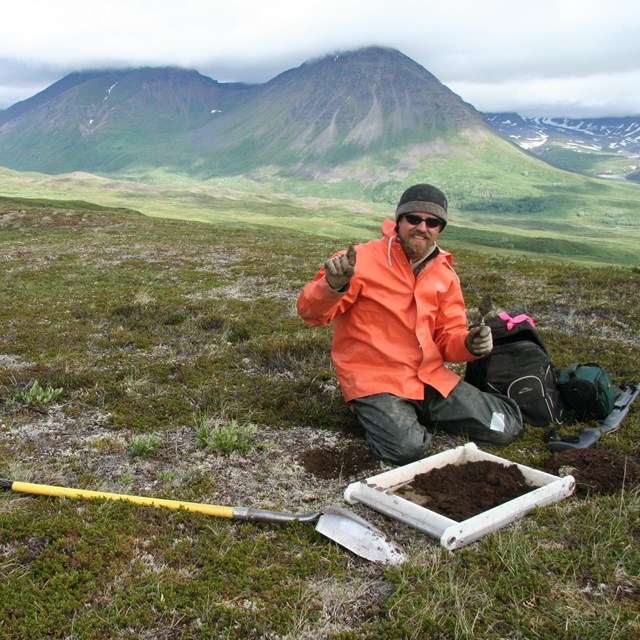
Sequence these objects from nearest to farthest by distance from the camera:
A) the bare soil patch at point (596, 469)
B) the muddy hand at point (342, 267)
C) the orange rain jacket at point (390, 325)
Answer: the bare soil patch at point (596, 469) → the muddy hand at point (342, 267) → the orange rain jacket at point (390, 325)

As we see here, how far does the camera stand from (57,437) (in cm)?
760

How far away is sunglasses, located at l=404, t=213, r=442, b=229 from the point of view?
7.50m

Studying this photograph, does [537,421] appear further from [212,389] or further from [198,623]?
[198,623]

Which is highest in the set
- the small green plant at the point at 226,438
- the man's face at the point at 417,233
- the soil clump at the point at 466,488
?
the man's face at the point at 417,233

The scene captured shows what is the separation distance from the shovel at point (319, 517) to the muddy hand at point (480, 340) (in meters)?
2.80

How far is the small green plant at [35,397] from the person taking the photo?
28.3 feet

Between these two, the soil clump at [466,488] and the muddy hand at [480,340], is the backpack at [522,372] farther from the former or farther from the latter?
the soil clump at [466,488]

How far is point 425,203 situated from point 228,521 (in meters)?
4.28

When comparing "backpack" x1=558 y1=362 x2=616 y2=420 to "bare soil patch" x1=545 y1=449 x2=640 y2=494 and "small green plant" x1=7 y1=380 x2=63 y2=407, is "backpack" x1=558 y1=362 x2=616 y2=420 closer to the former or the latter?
"bare soil patch" x1=545 y1=449 x2=640 y2=494

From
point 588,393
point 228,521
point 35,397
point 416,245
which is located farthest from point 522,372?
point 35,397

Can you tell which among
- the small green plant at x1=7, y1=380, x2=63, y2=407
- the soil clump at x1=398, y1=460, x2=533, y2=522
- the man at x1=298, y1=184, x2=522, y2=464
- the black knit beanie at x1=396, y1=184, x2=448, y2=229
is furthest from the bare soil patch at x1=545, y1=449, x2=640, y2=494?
the small green plant at x1=7, y1=380, x2=63, y2=407

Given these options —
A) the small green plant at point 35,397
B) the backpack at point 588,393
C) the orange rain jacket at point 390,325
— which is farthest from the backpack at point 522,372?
the small green plant at point 35,397

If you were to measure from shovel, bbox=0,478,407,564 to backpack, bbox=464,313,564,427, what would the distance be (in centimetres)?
396

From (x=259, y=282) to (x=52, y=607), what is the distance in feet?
53.6
